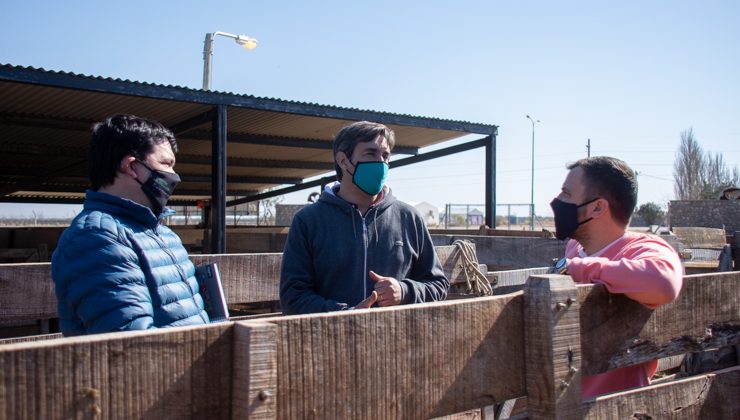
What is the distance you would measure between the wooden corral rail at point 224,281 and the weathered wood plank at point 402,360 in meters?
2.24

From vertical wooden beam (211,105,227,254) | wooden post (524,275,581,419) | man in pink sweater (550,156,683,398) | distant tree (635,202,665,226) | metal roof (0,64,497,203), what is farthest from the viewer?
distant tree (635,202,665,226)

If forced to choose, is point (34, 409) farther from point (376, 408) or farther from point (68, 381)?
point (376, 408)

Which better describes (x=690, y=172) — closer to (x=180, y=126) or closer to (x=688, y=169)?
(x=688, y=169)

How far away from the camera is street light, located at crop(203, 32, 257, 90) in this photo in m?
15.7

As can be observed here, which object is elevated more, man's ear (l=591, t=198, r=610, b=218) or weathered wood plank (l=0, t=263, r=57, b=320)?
man's ear (l=591, t=198, r=610, b=218)

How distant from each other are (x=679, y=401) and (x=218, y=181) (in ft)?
25.5

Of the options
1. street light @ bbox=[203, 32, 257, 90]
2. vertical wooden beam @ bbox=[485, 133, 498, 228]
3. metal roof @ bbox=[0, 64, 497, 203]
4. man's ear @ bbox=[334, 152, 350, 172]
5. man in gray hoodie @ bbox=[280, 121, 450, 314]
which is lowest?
man in gray hoodie @ bbox=[280, 121, 450, 314]

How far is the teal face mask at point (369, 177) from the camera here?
8.74 feet

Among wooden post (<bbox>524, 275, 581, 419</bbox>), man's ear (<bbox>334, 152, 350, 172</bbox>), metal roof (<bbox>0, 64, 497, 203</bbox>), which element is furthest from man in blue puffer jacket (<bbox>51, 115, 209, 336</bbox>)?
metal roof (<bbox>0, 64, 497, 203</bbox>)

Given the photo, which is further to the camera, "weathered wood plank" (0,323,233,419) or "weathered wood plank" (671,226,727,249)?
"weathered wood plank" (671,226,727,249)

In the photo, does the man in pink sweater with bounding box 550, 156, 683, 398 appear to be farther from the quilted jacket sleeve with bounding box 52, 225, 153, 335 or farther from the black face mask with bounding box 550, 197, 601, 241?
the quilted jacket sleeve with bounding box 52, 225, 153, 335

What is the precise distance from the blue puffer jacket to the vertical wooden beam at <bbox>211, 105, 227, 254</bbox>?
6861 mm

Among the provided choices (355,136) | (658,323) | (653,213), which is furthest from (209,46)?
(653,213)

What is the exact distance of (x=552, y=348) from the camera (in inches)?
66.1
